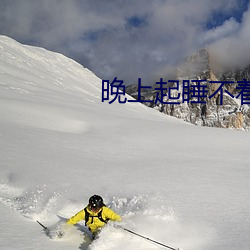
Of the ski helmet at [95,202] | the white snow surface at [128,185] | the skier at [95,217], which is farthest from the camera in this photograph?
the skier at [95,217]

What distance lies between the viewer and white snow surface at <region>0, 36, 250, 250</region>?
17.5ft

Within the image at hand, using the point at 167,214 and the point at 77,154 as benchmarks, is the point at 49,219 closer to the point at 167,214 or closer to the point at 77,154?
the point at 167,214

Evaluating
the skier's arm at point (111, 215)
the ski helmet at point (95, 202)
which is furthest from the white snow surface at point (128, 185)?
the ski helmet at point (95, 202)

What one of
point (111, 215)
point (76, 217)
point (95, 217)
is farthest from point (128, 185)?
point (76, 217)

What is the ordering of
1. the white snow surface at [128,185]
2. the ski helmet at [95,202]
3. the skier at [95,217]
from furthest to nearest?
the skier at [95,217] < the ski helmet at [95,202] < the white snow surface at [128,185]

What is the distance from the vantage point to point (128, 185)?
7836 millimetres

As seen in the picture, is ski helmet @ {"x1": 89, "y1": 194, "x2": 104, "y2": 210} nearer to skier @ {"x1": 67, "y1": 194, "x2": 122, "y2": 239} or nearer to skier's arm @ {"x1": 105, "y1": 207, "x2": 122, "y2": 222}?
skier @ {"x1": 67, "y1": 194, "x2": 122, "y2": 239}

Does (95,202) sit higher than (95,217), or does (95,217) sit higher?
(95,202)

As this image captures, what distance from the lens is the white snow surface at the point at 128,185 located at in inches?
210

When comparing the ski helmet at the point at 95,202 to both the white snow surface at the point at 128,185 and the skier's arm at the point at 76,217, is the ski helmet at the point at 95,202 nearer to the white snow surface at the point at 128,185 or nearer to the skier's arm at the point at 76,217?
the skier's arm at the point at 76,217

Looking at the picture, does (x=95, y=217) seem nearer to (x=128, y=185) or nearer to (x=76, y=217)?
(x=76, y=217)

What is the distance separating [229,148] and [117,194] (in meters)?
7.20

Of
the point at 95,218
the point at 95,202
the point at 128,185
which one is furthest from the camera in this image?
the point at 128,185

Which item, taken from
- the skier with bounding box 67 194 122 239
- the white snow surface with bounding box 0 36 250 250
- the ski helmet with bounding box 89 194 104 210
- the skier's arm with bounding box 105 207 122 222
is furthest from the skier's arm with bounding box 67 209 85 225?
the skier's arm with bounding box 105 207 122 222
